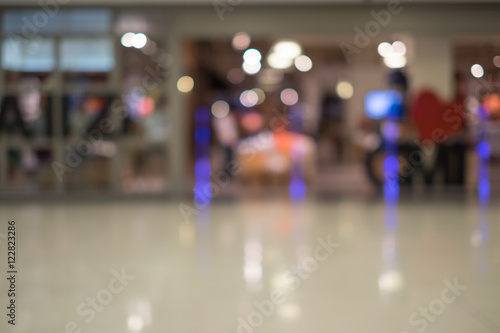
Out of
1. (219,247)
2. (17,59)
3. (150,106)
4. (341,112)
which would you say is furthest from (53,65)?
(341,112)

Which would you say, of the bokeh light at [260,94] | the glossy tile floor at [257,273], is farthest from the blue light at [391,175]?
the bokeh light at [260,94]

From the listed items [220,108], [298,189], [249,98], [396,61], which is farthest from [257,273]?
[249,98]

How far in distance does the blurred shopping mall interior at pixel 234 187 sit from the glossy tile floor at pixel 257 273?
0.02 metres

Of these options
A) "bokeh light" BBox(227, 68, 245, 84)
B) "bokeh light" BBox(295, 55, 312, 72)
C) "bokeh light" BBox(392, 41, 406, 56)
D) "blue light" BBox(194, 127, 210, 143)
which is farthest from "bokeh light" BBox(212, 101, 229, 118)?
"bokeh light" BBox(392, 41, 406, 56)

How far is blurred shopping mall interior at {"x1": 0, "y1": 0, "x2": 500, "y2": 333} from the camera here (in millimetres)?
3131

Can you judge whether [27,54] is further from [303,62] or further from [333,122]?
[333,122]

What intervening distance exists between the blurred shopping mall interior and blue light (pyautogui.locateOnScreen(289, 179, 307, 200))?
0.05 m

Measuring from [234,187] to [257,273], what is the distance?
21.3 feet

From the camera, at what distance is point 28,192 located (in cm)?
831

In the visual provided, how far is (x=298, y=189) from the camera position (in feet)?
32.7

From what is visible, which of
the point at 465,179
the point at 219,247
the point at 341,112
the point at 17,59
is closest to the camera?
the point at 219,247

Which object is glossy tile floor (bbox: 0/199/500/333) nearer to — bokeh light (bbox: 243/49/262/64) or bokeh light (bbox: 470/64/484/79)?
bokeh light (bbox: 470/64/484/79)

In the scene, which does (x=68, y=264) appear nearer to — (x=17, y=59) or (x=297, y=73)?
(x=17, y=59)

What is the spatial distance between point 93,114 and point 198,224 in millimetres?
3069
